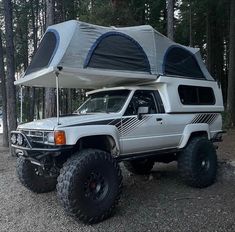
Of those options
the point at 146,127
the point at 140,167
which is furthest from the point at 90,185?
the point at 140,167

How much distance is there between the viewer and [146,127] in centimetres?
662

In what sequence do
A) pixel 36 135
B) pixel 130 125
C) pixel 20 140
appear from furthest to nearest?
pixel 130 125 < pixel 20 140 < pixel 36 135

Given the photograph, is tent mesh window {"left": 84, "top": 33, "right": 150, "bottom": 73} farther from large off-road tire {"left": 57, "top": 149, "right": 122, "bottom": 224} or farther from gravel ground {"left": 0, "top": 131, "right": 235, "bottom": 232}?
gravel ground {"left": 0, "top": 131, "right": 235, "bottom": 232}

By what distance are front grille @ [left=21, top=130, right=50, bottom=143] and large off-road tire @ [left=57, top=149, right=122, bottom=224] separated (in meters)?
0.56

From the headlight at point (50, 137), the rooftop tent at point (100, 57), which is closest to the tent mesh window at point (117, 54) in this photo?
the rooftop tent at point (100, 57)

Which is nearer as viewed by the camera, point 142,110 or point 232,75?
point 142,110

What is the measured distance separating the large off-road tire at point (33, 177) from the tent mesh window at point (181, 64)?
332 cm

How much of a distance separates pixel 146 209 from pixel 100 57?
2865 mm

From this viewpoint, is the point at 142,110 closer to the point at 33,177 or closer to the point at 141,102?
the point at 141,102

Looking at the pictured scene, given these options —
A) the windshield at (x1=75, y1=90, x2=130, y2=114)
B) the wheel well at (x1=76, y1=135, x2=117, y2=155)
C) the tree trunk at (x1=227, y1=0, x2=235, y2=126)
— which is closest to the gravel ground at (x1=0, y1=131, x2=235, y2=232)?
the wheel well at (x1=76, y1=135, x2=117, y2=155)

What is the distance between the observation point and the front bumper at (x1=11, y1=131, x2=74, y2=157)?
5.38m

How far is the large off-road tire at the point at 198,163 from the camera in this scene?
725cm

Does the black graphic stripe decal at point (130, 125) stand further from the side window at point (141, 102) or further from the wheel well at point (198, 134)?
the wheel well at point (198, 134)

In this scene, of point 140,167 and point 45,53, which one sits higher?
point 45,53
